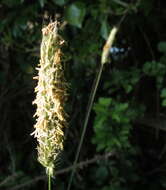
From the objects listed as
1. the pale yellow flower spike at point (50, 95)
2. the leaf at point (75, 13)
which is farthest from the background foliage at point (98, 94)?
the pale yellow flower spike at point (50, 95)

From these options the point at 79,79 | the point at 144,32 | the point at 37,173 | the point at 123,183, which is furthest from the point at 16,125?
the point at 144,32

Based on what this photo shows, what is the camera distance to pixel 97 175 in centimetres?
210

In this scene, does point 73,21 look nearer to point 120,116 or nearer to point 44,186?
point 120,116

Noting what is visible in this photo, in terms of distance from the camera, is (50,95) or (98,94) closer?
(50,95)

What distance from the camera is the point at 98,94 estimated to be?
7.14ft

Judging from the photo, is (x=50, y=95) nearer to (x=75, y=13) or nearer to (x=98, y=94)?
(x=75, y=13)

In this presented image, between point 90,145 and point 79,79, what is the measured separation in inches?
13.7

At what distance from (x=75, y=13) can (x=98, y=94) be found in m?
0.56

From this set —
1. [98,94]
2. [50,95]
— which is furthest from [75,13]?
[50,95]

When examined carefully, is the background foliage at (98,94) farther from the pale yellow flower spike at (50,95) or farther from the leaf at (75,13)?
the pale yellow flower spike at (50,95)

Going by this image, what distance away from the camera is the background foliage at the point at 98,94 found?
1900mm

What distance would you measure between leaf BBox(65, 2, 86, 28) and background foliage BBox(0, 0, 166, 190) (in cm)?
7

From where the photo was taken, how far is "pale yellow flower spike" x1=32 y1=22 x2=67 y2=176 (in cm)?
86

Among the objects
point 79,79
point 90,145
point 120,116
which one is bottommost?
point 90,145
